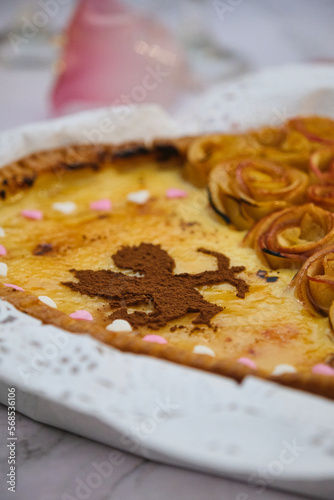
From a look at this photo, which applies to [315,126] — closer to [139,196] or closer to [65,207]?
[139,196]

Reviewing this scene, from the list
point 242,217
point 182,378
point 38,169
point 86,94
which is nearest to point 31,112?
point 86,94

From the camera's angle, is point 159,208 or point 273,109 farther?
point 273,109

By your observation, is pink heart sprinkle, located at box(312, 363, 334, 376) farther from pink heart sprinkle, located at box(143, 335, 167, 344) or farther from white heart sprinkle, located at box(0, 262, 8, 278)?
white heart sprinkle, located at box(0, 262, 8, 278)

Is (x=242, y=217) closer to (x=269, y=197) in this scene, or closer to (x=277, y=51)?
(x=269, y=197)

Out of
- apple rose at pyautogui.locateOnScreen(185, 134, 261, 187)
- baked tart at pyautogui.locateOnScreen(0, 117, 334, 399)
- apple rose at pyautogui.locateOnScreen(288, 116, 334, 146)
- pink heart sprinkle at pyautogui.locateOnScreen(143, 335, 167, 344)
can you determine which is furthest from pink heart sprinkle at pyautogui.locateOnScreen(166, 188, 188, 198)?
pink heart sprinkle at pyautogui.locateOnScreen(143, 335, 167, 344)

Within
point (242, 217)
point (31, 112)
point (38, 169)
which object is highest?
point (242, 217)

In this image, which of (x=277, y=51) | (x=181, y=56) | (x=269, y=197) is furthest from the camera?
(x=277, y=51)

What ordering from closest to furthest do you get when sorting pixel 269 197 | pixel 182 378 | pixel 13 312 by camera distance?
pixel 182 378 → pixel 13 312 → pixel 269 197

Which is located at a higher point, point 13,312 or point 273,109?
point 273,109
